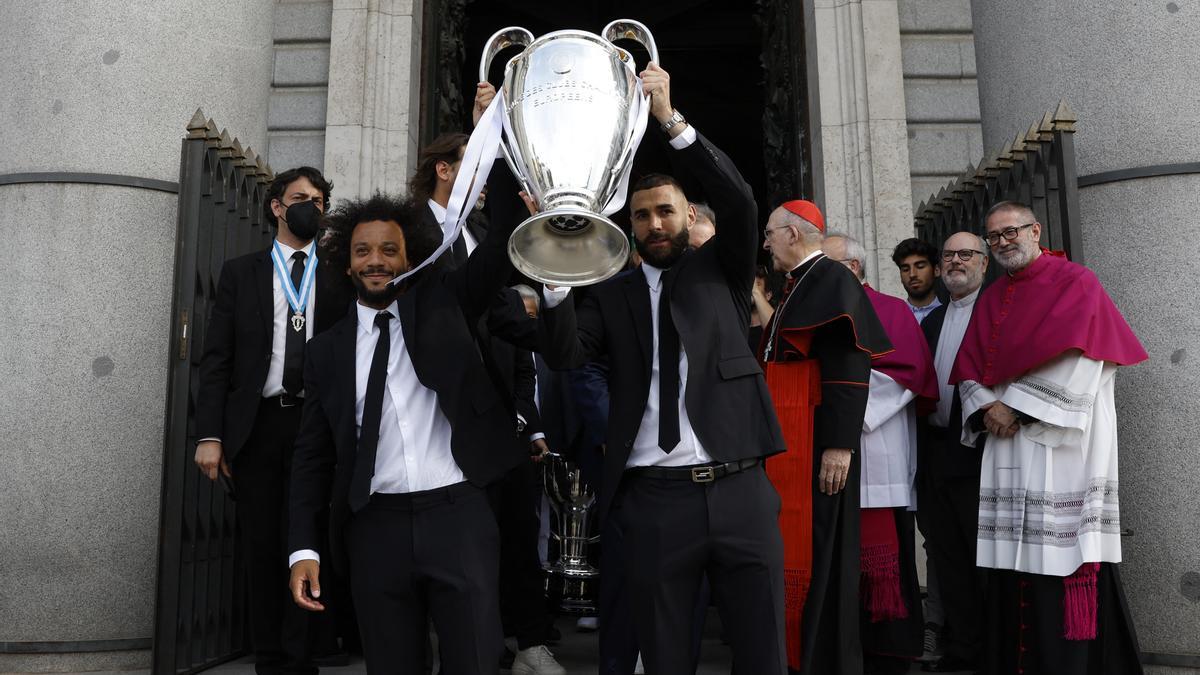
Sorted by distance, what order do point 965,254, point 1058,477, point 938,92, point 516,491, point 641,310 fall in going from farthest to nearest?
point 938,92
point 965,254
point 516,491
point 1058,477
point 641,310

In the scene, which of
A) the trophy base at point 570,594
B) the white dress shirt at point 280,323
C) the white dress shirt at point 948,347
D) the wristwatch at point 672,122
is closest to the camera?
the wristwatch at point 672,122

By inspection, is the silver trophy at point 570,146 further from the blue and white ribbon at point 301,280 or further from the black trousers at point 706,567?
the blue and white ribbon at point 301,280

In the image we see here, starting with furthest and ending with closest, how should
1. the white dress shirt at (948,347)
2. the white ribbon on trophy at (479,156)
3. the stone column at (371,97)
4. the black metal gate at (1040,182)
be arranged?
1. the stone column at (371,97)
2. the white dress shirt at (948,347)
3. the black metal gate at (1040,182)
4. the white ribbon on trophy at (479,156)

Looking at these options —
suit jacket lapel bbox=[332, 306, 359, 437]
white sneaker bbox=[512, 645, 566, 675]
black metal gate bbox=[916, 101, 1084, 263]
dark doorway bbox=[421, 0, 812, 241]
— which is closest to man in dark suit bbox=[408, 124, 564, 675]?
white sneaker bbox=[512, 645, 566, 675]

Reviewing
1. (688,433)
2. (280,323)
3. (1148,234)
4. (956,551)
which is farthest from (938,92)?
(688,433)

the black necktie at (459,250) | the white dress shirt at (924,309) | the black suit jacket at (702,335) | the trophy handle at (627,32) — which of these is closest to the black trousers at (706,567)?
the black suit jacket at (702,335)

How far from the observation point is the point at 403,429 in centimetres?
340

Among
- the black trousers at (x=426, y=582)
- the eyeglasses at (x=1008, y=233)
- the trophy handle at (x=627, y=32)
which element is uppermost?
the trophy handle at (x=627, y=32)

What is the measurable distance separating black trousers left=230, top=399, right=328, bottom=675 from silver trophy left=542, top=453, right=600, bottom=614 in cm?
134

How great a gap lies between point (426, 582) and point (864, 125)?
18.7ft

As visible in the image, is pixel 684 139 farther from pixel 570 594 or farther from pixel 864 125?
pixel 864 125

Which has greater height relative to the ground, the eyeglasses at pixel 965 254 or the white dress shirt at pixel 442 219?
the eyeglasses at pixel 965 254

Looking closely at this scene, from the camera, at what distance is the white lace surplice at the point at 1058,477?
4602 mm

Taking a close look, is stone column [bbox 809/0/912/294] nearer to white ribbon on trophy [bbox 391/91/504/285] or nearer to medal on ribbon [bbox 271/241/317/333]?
medal on ribbon [bbox 271/241/317/333]
